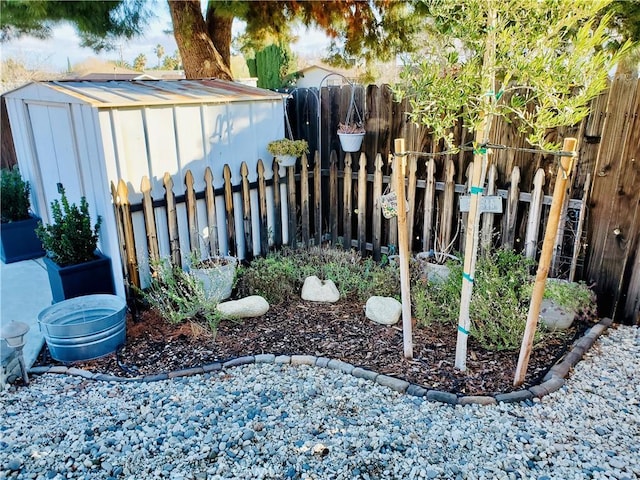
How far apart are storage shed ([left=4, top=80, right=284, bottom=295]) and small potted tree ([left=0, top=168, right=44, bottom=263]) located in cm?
36

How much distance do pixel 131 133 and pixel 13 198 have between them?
2.45 metres

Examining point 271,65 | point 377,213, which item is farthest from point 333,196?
point 271,65

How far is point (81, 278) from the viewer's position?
11.6 ft

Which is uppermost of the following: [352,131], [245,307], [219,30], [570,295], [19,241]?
[219,30]

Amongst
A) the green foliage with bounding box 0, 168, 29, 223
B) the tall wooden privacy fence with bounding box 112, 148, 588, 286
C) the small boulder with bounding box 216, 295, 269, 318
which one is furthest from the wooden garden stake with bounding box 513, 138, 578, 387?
the green foliage with bounding box 0, 168, 29, 223

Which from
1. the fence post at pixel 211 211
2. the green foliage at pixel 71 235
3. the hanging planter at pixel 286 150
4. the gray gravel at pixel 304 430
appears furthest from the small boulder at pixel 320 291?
the green foliage at pixel 71 235

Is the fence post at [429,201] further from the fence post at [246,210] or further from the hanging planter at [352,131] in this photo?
the fence post at [246,210]

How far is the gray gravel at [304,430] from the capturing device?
1987 mm

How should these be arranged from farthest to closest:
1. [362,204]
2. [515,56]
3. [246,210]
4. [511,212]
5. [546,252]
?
[362,204] < [246,210] < [511,212] < [546,252] < [515,56]

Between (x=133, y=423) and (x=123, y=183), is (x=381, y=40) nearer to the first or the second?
(x=123, y=183)

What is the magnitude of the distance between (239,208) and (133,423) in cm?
230

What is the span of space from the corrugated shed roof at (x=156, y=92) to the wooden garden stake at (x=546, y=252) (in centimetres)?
278

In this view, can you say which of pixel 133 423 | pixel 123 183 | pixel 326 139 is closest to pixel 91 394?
pixel 133 423

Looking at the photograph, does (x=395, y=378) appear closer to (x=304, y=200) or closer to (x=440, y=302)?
(x=440, y=302)
